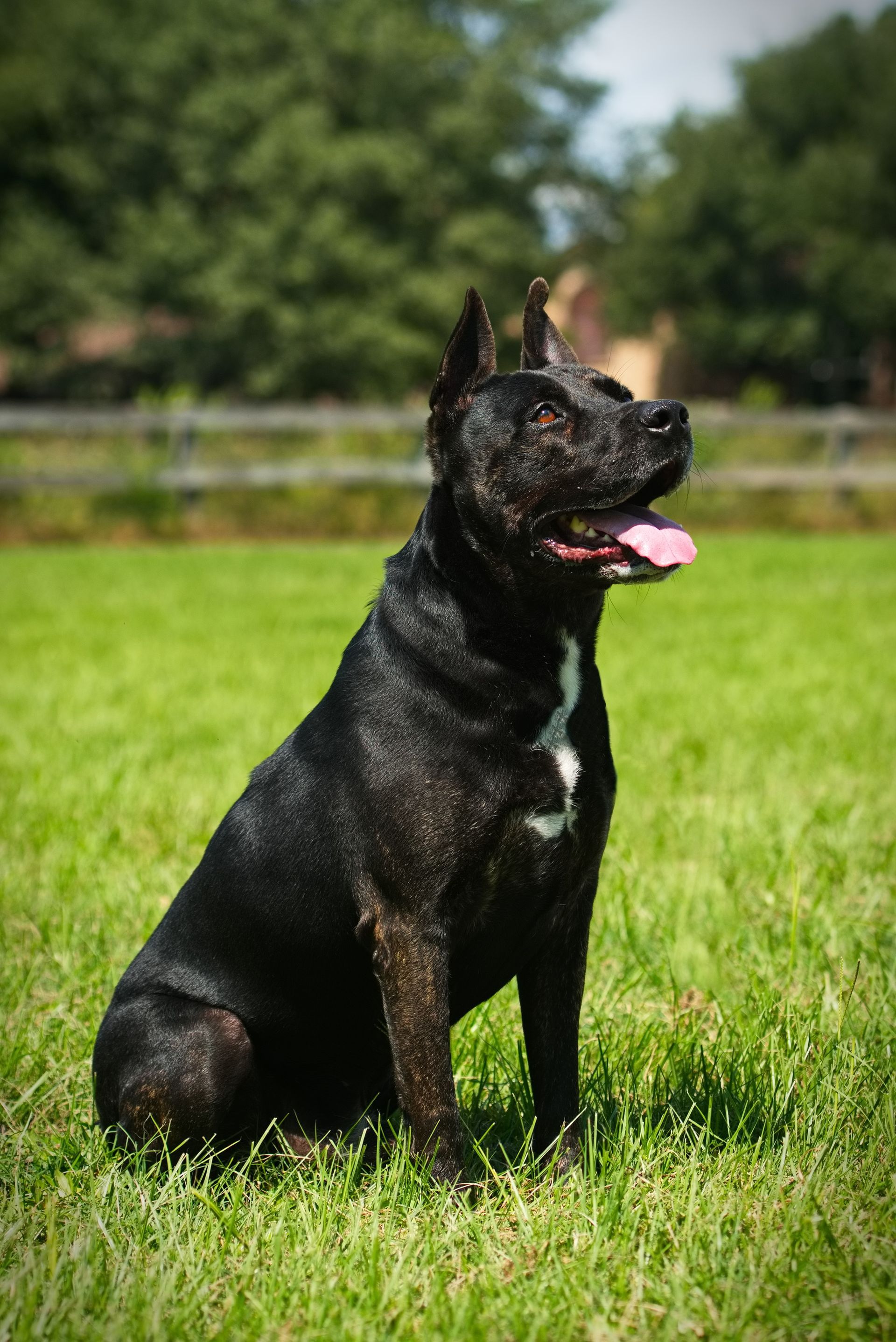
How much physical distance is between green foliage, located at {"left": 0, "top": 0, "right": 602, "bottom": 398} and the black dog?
27150mm

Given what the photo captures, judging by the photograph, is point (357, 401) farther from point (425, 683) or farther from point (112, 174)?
point (425, 683)

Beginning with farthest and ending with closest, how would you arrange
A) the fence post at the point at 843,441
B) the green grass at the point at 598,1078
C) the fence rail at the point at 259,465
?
1. the fence post at the point at 843,441
2. the fence rail at the point at 259,465
3. the green grass at the point at 598,1078

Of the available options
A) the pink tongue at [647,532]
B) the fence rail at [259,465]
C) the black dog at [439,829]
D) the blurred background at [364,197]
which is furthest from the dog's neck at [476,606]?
the blurred background at [364,197]

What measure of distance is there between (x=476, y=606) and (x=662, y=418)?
500 millimetres

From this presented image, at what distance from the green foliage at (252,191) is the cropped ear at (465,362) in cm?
2691

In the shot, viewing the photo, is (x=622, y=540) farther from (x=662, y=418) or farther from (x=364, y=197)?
(x=364, y=197)

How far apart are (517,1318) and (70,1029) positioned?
1568 mm

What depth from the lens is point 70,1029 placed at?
2.96 m

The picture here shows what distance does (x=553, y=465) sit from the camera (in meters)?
2.31

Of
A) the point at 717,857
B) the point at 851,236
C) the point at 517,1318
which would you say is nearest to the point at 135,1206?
the point at 517,1318

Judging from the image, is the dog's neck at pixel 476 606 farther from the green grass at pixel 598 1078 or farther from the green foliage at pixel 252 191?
the green foliage at pixel 252 191

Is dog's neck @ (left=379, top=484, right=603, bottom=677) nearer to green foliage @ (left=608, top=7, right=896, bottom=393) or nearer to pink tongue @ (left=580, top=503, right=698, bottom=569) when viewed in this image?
pink tongue @ (left=580, top=503, right=698, bottom=569)

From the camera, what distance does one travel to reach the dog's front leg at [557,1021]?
238cm

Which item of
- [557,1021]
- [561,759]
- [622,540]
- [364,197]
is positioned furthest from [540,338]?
[364,197]
